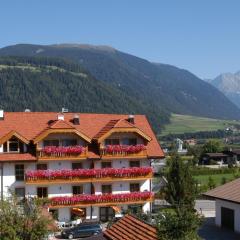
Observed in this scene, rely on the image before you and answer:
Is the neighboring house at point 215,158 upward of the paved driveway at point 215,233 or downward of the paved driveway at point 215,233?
downward

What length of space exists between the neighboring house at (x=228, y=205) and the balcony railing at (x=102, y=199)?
8058 millimetres

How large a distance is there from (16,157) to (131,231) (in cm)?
2577

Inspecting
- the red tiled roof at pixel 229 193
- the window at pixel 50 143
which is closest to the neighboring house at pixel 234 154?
the window at pixel 50 143

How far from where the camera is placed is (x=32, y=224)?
3195 centimetres

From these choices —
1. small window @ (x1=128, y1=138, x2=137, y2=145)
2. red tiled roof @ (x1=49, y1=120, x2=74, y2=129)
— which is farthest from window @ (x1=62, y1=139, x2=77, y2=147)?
small window @ (x1=128, y1=138, x2=137, y2=145)

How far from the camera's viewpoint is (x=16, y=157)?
2016 inches

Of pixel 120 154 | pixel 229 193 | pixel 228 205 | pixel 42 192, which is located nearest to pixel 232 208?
pixel 228 205

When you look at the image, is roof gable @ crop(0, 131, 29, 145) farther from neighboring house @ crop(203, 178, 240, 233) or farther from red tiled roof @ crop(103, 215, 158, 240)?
red tiled roof @ crop(103, 215, 158, 240)

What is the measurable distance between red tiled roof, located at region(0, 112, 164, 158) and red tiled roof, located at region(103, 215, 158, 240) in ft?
82.3

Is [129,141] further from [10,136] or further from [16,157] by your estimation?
[10,136]

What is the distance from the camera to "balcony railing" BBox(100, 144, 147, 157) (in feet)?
176

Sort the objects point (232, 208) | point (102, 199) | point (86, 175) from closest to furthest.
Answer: point (232, 208) < point (86, 175) < point (102, 199)

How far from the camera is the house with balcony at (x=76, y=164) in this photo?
51531 mm

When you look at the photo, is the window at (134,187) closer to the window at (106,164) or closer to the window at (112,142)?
the window at (106,164)
